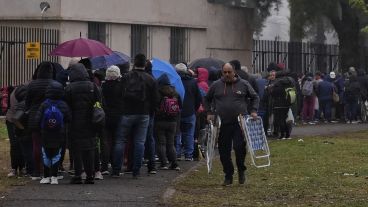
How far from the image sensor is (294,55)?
3781 centimetres

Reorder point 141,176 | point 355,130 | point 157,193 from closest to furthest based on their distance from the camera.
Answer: point 157,193
point 141,176
point 355,130

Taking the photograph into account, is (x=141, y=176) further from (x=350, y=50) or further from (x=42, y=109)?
(x=350, y=50)

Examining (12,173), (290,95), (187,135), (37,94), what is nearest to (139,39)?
(290,95)

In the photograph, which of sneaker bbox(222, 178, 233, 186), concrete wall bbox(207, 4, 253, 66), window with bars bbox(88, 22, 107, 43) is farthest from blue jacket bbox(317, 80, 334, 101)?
sneaker bbox(222, 178, 233, 186)

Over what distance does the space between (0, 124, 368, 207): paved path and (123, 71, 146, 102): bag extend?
1.25m

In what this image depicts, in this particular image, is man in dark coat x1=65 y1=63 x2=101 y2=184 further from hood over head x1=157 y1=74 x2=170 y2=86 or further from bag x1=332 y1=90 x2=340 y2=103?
bag x1=332 y1=90 x2=340 y2=103

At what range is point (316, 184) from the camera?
14.4 meters

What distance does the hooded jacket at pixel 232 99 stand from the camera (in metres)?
14.2

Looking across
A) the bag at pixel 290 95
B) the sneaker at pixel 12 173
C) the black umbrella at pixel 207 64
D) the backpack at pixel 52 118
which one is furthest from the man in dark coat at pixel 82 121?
the bag at pixel 290 95

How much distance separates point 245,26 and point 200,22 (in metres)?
3.73

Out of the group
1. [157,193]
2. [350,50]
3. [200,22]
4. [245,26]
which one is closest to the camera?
[157,193]

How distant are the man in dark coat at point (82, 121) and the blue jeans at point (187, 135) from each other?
3.85 meters

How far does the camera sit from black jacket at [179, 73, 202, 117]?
58.4ft

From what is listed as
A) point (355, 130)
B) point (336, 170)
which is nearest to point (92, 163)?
point (336, 170)
